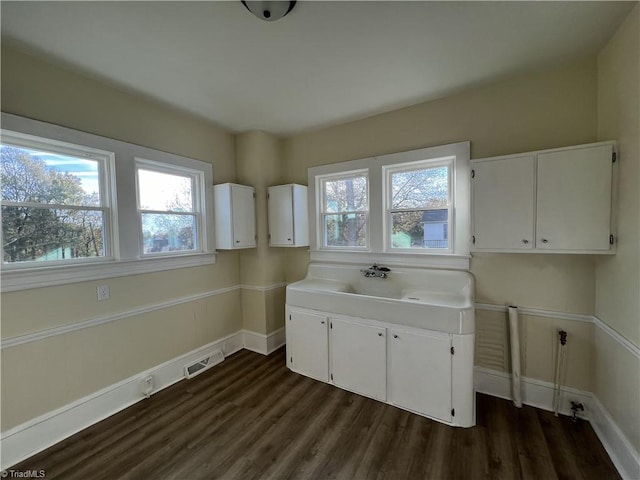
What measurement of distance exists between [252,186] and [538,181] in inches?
112

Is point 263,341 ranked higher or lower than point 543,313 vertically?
lower

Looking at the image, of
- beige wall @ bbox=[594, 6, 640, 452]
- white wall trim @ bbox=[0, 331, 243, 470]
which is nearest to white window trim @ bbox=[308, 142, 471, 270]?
beige wall @ bbox=[594, 6, 640, 452]

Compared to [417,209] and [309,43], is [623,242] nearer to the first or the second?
[417,209]

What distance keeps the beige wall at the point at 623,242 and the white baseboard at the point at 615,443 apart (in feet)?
0.18

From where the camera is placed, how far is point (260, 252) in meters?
3.36

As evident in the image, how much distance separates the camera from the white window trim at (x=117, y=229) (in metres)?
1.83

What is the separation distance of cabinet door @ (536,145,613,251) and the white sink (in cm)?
75

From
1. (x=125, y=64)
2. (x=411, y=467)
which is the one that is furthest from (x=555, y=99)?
(x=125, y=64)

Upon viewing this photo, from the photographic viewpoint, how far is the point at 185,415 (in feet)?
7.38

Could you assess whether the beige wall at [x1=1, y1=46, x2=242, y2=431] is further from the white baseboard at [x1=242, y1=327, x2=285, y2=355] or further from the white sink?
the white sink

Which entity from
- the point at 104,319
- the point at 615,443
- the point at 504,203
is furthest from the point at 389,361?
the point at 104,319

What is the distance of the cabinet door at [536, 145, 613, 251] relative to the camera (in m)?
1.79

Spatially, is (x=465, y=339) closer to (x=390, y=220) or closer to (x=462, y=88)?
(x=390, y=220)

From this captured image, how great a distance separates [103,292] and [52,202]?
2.60ft
